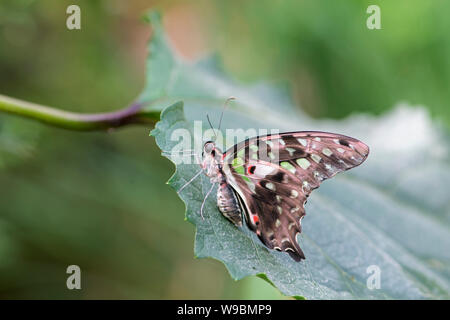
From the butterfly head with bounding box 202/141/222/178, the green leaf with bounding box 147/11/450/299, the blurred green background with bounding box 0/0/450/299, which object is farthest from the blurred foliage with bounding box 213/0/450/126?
the butterfly head with bounding box 202/141/222/178

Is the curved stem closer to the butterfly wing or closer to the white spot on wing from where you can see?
the butterfly wing

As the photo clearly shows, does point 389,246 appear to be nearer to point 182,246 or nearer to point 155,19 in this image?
point 155,19

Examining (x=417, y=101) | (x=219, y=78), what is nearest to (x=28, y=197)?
(x=219, y=78)

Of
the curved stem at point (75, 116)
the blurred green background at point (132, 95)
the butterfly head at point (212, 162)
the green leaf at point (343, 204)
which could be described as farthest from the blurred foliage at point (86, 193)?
the butterfly head at point (212, 162)

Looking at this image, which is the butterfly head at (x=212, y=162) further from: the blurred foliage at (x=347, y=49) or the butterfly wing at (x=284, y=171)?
the blurred foliage at (x=347, y=49)

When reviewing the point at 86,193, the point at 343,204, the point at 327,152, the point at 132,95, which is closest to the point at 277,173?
the point at 327,152

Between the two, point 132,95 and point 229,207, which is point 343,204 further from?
point 132,95

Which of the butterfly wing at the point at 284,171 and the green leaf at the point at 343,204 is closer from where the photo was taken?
the green leaf at the point at 343,204
